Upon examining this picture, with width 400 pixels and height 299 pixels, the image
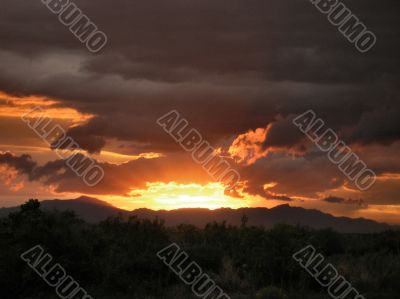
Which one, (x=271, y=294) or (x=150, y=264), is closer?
(x=271, y=294)

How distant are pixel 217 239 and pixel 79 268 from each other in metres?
6.42

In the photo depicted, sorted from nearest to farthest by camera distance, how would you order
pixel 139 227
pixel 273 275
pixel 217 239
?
1. pixel 273 275
2. pixel 139 227
3. pixel 217 239

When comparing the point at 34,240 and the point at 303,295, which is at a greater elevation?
the point at 303,295

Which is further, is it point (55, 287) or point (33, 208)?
point (33, 208)

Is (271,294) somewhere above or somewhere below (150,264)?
above

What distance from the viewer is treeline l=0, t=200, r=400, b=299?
16609mm

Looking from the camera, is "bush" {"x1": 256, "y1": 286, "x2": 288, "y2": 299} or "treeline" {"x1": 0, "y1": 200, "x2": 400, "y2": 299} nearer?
"bush" {"x1": 256, "y1": 286, "x2": 288, "y2": 299}

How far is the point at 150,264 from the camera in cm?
1781

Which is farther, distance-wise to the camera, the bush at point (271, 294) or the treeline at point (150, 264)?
the treeline at point (150, 264)

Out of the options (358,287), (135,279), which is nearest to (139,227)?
(135,279)

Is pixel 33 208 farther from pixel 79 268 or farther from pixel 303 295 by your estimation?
pixel 303 295

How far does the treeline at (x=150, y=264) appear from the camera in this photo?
1661cm

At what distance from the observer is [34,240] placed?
17.2m

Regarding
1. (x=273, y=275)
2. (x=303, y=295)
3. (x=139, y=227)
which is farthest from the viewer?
(x=139, y=227)
